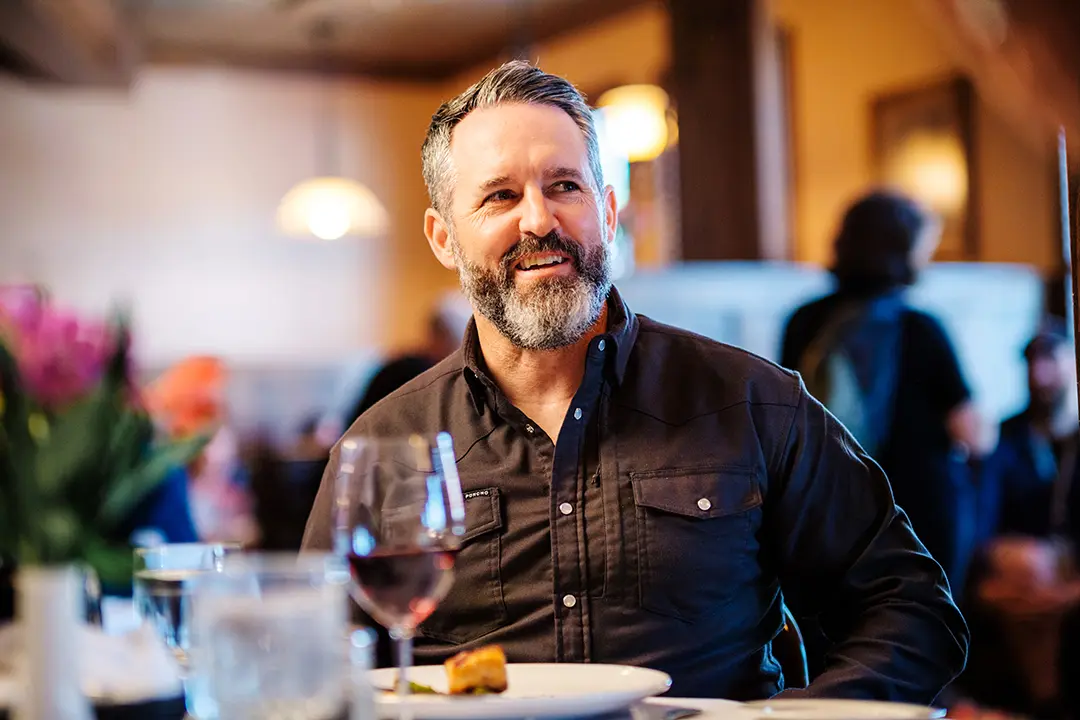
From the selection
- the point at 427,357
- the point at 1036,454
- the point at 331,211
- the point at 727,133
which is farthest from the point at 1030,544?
the point at 331,211

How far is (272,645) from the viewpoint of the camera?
2.89 ft

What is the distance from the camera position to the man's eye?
1.84 m

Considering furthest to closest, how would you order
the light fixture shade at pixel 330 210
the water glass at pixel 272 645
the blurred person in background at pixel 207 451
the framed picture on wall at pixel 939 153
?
the light fixture shade at pixel 330 210, the framed picture on wall at pixel 939 153, the blurred person in background at pixel 207 451, the water glass at pixel 272 645

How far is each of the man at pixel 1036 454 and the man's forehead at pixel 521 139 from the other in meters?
2.93

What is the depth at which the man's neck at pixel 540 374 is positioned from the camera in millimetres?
1853

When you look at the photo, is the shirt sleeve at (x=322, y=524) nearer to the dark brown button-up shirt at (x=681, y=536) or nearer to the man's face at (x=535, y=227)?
the dark brown button-up shirt at (x=681, y=536)

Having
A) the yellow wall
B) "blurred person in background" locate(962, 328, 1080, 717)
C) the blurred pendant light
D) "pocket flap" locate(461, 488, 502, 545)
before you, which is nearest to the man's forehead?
"pocket flap" locate(461, 488, 502, 545)

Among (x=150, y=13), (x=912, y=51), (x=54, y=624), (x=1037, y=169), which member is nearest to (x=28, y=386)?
(x=54, y=624)

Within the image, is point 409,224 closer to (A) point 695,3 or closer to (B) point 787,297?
(A) point 695,3

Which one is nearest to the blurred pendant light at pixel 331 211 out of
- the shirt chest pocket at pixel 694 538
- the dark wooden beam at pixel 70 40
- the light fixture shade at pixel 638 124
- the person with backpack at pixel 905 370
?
the dark wooden beam at pixel 70 40

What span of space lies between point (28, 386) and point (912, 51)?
6.14 meters

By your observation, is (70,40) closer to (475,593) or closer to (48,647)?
(475,593)

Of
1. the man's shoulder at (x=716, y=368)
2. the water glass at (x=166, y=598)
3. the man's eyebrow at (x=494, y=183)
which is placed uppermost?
the man's eyebrow at (x=494, y=183)

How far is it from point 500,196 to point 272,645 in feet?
3.47
